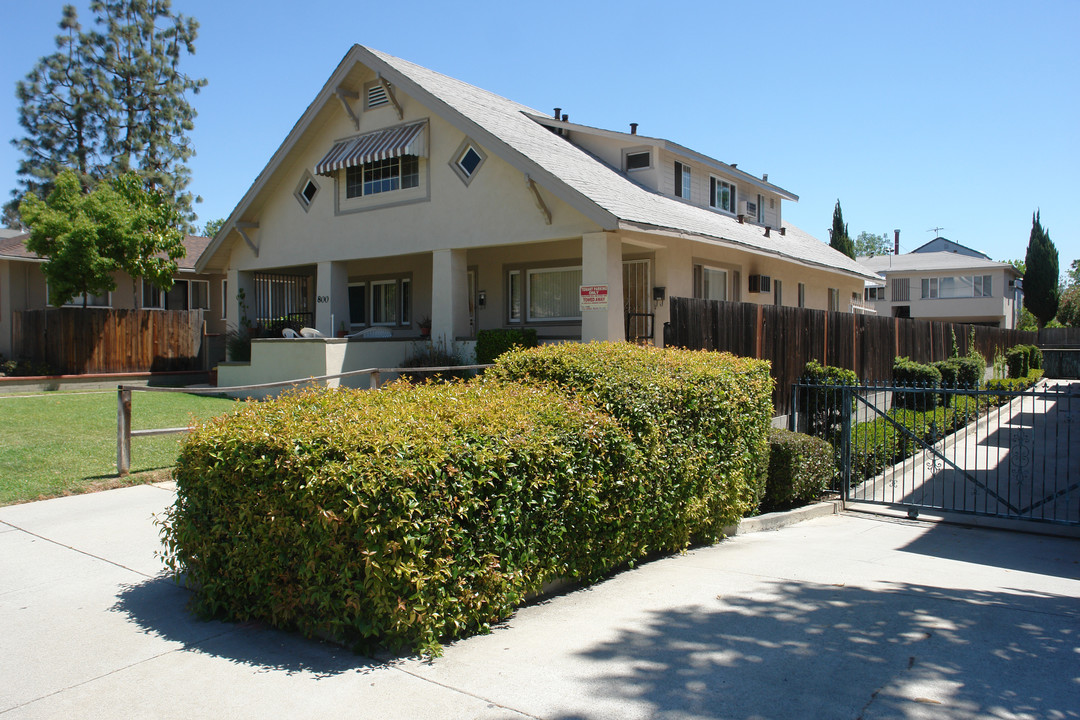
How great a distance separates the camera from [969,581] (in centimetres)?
686

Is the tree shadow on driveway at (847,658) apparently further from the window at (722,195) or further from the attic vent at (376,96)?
the window at (722,195)

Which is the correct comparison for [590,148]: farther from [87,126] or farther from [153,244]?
[87,126]

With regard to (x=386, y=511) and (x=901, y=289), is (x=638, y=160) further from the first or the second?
(x=901, y=289)

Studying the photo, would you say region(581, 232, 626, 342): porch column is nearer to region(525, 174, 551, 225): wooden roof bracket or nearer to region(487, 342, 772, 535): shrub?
region(525, 174, 551, 225): wooden roof bracket

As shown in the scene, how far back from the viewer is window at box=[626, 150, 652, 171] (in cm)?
1969

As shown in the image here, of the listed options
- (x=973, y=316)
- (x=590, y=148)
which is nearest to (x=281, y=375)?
(x=590, y=148)

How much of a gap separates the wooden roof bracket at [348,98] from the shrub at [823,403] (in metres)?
12.3

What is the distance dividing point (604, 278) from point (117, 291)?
704 inches

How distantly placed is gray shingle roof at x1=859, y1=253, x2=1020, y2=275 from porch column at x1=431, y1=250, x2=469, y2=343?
133 feet

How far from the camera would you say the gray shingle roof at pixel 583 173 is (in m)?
15.0

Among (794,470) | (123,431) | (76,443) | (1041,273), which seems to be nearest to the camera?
(123,431)

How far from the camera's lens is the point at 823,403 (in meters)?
13.9

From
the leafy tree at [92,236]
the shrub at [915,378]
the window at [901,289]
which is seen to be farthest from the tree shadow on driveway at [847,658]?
the window at [901,289]

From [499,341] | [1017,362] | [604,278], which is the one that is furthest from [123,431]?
[1017,362]
